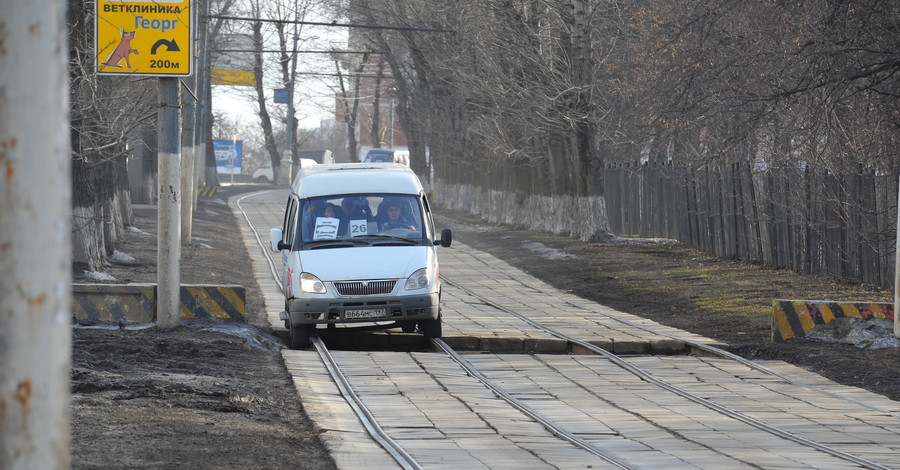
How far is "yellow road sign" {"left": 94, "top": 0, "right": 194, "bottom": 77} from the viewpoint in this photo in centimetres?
1302

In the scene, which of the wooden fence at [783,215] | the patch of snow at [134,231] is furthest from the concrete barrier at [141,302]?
the patch of snow at [134,231]

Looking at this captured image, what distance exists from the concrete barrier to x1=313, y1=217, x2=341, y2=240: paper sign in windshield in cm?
107

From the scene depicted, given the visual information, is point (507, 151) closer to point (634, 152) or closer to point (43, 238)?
point (634, 152)

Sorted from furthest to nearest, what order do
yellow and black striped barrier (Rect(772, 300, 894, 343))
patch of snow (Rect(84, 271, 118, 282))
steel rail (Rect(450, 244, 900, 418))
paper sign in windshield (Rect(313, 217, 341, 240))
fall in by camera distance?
patch of snow (Rect(84, 271, 118, 282)) < paper sign in windshield (Rect(313, 217, 341, 240)) < yellow and black striped barrier (Rect(772, 300, 894, 343)) < steel rail (Rect(450, 244, 900, 418))

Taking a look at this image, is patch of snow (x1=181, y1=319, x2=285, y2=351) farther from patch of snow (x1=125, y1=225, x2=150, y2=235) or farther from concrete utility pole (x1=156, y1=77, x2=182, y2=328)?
patch of snow (x1=125, y1=225, x2=150, y2=235)

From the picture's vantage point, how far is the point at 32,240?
126 inches

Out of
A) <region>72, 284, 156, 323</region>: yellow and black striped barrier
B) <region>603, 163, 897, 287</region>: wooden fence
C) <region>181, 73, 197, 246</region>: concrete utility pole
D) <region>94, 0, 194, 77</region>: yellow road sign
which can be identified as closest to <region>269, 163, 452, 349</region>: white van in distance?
<region>72, 284, 156, 323</region>: yellow and black striped barrier

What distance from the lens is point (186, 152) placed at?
26797 mm

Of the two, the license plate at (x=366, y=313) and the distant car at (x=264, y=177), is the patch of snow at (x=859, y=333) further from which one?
the distant car at (x=264, y=177)

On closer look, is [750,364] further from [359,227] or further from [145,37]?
[145,37]

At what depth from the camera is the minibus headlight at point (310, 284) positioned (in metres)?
13.5

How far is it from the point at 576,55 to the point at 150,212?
1665cm

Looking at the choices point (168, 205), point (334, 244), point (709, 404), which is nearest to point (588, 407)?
point (709, 404)

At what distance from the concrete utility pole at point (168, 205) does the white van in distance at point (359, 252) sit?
1.27 meters
